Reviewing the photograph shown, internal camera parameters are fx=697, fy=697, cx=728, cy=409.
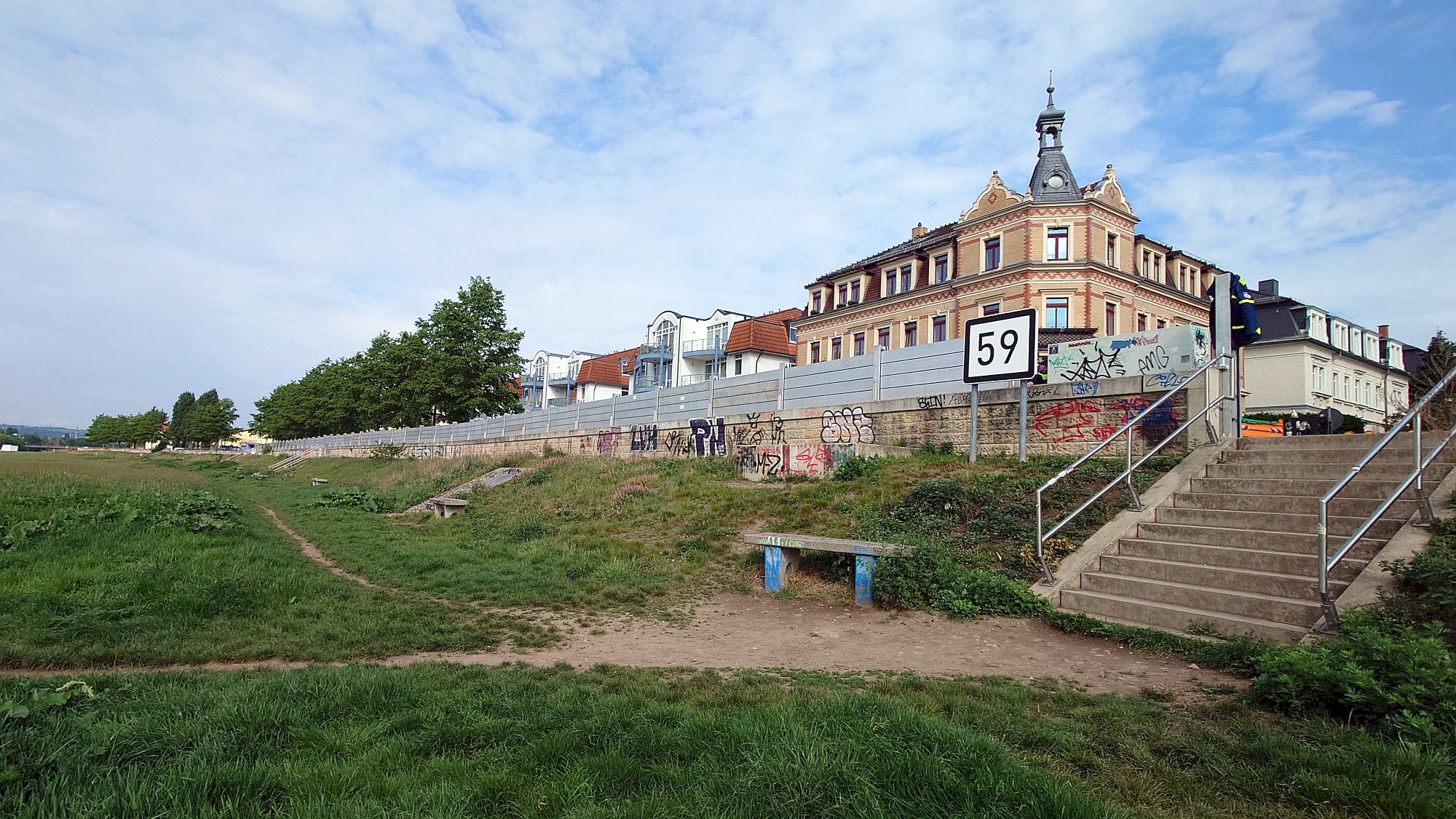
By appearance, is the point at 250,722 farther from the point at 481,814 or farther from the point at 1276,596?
the point at 1276,596

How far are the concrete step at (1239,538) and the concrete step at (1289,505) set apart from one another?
429mm

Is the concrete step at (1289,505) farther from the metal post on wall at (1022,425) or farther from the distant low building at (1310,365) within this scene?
the distant low building at (1310,365)

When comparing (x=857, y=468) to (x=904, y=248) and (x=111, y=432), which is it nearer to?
(x=904, y=248)

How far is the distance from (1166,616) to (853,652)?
293cm

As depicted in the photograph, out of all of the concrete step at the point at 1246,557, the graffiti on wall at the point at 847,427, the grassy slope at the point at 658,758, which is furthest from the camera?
the graffiti on wall at the point at 847,427

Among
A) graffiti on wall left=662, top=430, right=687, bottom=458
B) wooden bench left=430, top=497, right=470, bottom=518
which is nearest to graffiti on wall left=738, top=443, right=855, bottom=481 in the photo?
graffiti on wall left=662, top=430, right=687, bottom=458

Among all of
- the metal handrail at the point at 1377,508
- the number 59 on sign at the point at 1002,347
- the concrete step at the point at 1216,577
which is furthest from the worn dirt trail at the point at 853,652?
the number 59 on sign at the point at 1002,347

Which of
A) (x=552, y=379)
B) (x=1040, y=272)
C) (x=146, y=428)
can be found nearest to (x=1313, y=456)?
(x=1040, y=272)

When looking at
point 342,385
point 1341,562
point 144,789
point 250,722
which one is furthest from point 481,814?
point 342,385

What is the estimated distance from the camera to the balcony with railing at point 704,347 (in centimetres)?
5179

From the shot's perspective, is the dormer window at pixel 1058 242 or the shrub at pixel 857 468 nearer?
the shrub at pixel 857 468

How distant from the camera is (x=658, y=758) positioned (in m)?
3.31

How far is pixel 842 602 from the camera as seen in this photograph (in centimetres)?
833

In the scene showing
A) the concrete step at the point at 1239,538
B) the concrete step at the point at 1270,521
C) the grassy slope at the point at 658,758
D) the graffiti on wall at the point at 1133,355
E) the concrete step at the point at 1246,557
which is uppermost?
the graffiti on wall at the point at 1133,355
